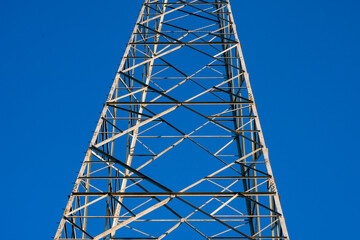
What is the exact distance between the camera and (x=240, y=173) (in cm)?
1950

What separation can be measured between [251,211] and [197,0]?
37.7ft

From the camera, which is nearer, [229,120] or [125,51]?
[125,51]

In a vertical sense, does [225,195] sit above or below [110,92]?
below

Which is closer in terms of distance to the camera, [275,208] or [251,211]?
[275,208]

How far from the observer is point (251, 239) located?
14.3m

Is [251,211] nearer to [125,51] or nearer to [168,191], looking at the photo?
[168,191]

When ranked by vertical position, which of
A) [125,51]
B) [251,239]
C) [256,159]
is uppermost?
[125,51]

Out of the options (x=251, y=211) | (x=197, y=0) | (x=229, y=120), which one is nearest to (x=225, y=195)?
(x=251, y=211)

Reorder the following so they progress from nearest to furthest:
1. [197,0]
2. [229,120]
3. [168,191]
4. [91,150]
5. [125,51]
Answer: [168,191], [91,150], [125,51], [229,120], [197,0]

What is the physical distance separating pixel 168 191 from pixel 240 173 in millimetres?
5245

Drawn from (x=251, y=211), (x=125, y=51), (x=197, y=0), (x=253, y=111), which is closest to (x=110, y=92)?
(x=125, y=51)

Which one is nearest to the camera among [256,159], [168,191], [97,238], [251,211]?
[97,238]

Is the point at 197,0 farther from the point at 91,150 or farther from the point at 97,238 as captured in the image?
the point at 97,238

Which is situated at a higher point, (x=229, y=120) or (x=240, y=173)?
(x=229, y=120)
